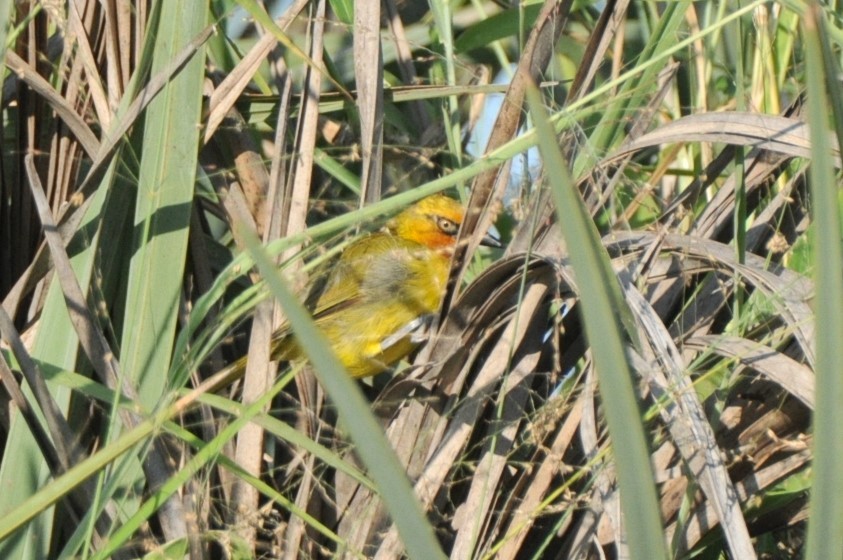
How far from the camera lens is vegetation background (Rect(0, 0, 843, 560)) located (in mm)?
1674

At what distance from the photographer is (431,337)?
6.87 ft

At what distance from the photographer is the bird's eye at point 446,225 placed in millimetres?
3301

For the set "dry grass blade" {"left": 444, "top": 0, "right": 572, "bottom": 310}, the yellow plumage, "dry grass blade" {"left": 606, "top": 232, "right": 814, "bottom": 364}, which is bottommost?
the yellow plumage

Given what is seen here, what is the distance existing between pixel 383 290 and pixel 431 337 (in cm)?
108

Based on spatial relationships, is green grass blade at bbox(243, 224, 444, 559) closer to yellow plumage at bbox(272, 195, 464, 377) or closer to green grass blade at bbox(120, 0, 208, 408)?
green grass blade at bbox(120, 0, 208, 408)

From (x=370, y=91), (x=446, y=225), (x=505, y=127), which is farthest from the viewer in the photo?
(x=446, y=225)

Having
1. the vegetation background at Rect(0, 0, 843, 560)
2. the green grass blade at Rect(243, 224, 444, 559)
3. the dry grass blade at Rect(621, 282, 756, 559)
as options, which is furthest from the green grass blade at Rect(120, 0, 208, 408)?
the green grass blade at Rect(243, 224, 444, 559)

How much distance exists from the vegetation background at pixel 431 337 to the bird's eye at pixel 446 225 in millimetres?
896

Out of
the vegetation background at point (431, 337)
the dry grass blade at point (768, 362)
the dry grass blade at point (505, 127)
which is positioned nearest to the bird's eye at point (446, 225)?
the vegetation background at point (431, 337)

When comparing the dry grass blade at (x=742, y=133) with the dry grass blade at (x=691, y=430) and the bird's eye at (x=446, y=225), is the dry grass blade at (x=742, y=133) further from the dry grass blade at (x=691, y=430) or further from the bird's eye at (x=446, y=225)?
→ the bird's eye at (x=446, y=225)

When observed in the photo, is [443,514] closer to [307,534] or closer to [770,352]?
[307,534]

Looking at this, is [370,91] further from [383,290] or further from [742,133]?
[383,290]

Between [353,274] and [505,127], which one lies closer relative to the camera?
[505,127]

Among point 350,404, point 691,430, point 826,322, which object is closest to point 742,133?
point 691,430
